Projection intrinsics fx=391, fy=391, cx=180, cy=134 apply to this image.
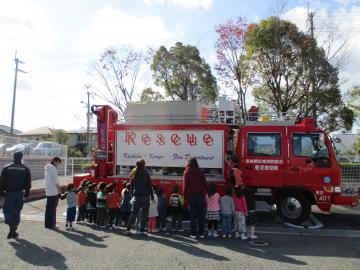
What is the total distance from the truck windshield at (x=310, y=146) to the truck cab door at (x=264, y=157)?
34 centimetres

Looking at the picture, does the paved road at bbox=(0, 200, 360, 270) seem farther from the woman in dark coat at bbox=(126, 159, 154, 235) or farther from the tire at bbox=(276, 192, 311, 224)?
the tire at bbox=(276, 192, 311, 224)

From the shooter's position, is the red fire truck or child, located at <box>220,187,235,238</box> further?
the red fire truck

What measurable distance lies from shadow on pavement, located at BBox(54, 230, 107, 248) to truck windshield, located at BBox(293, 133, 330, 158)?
549 cm

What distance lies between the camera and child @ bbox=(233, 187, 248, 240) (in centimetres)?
866

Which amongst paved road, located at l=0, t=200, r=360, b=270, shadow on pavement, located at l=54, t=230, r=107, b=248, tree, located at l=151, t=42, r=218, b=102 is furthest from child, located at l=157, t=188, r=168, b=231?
tree, located at l=151, t=42, r=218, b=102

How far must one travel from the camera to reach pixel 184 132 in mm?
11109

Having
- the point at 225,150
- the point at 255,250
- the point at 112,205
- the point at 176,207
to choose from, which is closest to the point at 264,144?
the point at 225,150

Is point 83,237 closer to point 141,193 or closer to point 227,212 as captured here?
point 141,193

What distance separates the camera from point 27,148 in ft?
64.2

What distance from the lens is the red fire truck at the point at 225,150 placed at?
33.3 ft

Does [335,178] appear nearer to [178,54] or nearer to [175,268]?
[175,268]

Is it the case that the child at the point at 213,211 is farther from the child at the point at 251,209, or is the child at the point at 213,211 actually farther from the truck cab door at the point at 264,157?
the truck cab door at the point at 264,157

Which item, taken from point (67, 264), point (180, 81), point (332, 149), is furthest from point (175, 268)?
point (180, 81)

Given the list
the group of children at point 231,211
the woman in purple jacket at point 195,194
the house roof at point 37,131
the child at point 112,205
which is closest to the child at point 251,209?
the group of children at point 231,211
